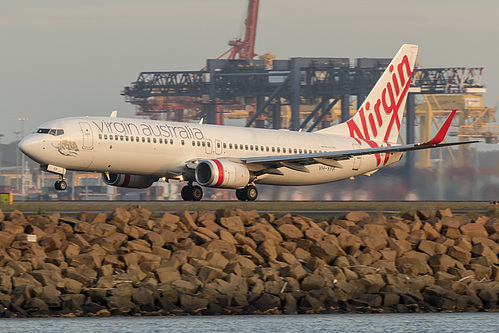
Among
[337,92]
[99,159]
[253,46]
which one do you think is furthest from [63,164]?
[253,46]

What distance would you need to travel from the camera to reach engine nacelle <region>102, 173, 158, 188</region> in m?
43.3

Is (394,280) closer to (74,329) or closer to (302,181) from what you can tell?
(74,329)

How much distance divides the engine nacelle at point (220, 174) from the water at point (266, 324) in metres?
20.3

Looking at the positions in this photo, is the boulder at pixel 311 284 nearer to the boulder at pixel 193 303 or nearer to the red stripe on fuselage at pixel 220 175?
the boulder at pixel 193 303

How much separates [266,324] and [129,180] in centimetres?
2458

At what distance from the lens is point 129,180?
143ft

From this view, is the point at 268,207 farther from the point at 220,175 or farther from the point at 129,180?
the point at 129,180

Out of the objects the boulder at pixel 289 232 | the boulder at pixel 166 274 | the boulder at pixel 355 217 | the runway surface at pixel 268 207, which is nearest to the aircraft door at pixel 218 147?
the runway surface at pixel 268 207

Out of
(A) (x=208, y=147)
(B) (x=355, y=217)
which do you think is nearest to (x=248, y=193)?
(A) (x=208, y=147)

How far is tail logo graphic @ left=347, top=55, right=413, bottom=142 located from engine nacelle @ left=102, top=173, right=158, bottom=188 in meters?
12.6

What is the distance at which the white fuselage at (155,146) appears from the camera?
127ft

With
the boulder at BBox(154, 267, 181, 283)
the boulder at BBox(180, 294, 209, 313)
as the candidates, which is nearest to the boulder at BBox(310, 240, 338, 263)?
the boulder at BBox(154, 267, 181, 283)

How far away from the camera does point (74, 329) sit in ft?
62.3

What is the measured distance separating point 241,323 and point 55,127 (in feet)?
69.9
